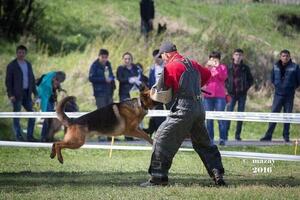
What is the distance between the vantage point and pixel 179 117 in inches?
379

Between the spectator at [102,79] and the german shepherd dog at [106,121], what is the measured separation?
15.2 ft

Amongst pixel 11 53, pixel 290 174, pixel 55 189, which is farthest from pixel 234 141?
pixel 11 53

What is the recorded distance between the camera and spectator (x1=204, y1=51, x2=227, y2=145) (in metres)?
15.8

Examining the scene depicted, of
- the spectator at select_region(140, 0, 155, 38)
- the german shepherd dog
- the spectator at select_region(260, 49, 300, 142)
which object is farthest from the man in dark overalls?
the spectator at select_region(140, 0, 155, 38)

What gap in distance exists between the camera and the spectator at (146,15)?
25203 millimetres

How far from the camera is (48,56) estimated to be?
976 inches

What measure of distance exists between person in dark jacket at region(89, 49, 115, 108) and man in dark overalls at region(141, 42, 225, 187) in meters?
7.21

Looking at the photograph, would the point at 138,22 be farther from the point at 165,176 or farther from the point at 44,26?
the point at 165,176

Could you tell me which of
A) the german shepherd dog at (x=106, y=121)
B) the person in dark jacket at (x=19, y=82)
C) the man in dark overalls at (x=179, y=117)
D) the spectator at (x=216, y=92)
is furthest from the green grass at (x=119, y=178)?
the person in dark jacket at (x=19, y=82)

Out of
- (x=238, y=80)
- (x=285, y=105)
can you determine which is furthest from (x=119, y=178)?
(x=285, y=105)

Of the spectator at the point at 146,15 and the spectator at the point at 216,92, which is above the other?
the spectator at the point at 146,15

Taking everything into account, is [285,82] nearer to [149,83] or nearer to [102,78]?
[149,83]

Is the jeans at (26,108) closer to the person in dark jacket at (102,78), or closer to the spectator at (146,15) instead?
the person in dark jacket at (102,78)

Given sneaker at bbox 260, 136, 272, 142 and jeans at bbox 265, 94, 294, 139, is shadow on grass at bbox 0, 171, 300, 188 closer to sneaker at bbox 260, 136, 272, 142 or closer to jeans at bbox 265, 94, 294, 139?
jeans at bbox 265, 94, 294, 139
